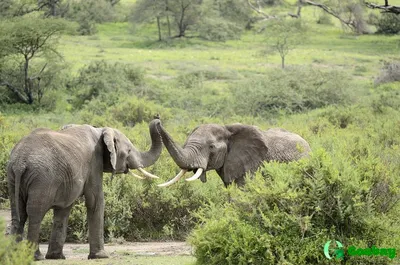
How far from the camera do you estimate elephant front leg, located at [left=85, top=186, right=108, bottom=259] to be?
8.63 meters

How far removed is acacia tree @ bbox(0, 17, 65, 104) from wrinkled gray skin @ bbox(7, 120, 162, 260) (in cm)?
1828

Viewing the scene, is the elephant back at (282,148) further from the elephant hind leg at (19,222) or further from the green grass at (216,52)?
the green grass at (216,52)

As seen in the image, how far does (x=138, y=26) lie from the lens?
45.9m

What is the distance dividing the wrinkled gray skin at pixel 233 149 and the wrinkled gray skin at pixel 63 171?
0.53 meters

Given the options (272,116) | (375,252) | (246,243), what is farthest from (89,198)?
(272,116)

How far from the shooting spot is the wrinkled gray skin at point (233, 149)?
946cm

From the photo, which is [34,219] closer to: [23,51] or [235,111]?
[235,111]

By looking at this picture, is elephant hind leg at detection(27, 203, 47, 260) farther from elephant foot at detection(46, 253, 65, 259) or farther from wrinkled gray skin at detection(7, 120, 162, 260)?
elephant foot at detection(46, 253, 65, 259)

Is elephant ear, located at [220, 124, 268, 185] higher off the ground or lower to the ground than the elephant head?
lower

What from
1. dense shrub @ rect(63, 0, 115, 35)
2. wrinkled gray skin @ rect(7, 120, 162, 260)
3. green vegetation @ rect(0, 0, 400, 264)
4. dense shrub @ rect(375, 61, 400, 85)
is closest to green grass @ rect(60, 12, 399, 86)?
green vegetation @ rect(0, 0, 400, 264)

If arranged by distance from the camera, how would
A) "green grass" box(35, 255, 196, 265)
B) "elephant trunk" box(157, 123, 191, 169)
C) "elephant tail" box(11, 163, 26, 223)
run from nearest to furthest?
"elephant tail" box(11, 163, 26, 223) < "green grass" box(35, 255, 196, 265) < "elephant trunk" box(157, 123, 191, 169)

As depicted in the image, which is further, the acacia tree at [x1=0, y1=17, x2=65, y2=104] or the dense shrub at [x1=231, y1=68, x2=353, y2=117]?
the acacia tree at [x1=0, y1=17, x2=65, y2=104]

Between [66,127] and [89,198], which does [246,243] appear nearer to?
[89,198]

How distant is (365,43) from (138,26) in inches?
477
